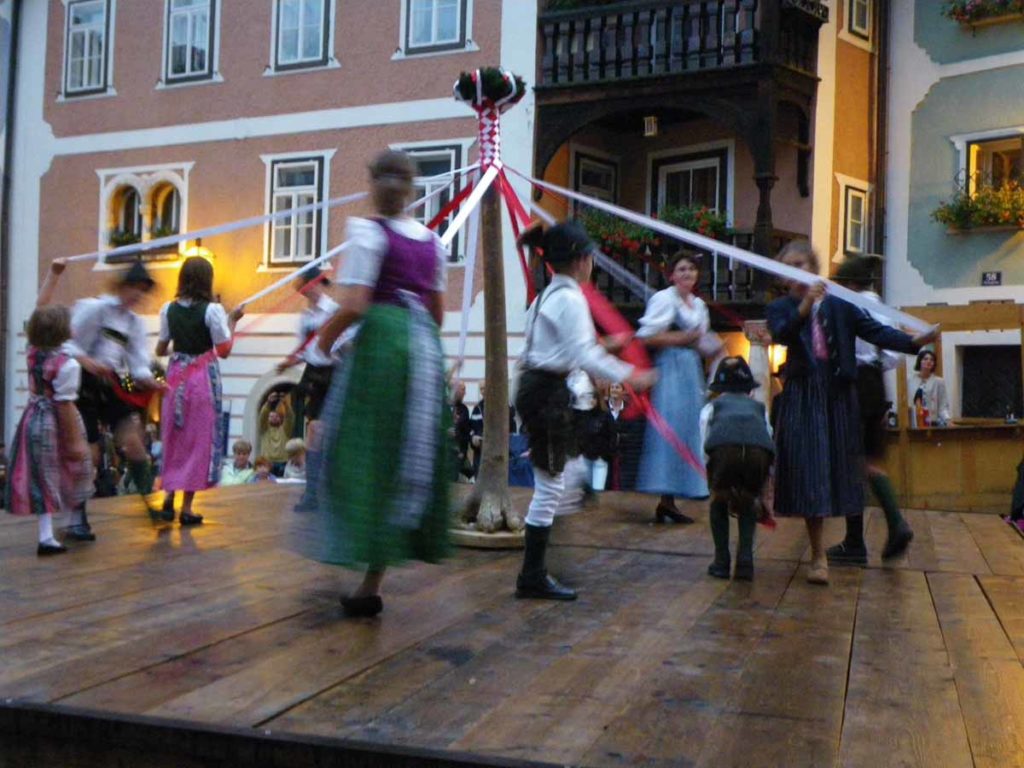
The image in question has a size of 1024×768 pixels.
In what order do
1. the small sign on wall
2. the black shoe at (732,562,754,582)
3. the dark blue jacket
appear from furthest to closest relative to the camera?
the small sign on wall
the dark blue jacket
the black shoe at (732,562,754,582)

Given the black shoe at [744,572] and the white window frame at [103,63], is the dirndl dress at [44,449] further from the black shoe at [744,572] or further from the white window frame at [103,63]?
the white window frame at [103,63]

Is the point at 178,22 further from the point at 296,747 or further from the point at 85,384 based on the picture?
the point at 296,747

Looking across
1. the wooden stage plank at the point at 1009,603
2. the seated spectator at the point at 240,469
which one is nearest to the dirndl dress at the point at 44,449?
the wooden stage plank at the point at 1009,603

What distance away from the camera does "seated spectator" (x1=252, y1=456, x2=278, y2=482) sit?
11.3 metres

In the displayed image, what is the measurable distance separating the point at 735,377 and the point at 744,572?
2.91ft

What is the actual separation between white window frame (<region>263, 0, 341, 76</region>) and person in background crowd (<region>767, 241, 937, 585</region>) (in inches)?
530

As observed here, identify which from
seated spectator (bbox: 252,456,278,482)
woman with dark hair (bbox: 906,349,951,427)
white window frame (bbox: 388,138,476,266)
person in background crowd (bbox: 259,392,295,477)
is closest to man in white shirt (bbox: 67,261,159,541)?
seated spectator (bbox: 252,456,278,482)

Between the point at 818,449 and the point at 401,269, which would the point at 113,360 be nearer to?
the point at 401,269

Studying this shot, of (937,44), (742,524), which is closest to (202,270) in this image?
(742,524)

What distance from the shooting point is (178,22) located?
19.2 meters

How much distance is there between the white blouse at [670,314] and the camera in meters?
6.96

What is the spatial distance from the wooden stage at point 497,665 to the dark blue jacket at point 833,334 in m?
0.96

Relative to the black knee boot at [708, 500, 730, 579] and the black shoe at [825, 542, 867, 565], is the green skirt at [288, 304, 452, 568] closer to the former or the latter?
the black knee boot at [708, 500, 730, 579]

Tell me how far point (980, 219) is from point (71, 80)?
47.0 ft
